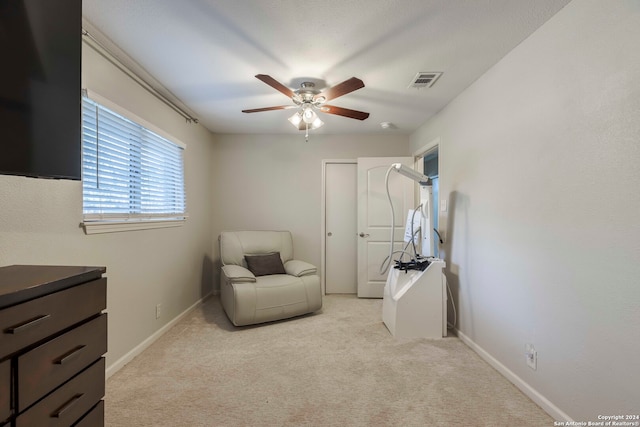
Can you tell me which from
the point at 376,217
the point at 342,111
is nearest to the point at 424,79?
the point at 342,111

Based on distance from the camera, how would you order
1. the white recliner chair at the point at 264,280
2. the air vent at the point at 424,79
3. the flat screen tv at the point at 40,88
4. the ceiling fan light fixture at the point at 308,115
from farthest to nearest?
1. the white recliner chair at the point at 264,280
2. the ceiling fan light fixture at the point at 308,115
3. the air vent at the point at 424,79
4. the flat screen tv at the point at 40,88

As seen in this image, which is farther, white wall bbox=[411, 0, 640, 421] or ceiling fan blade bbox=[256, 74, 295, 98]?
ceiling fan blade bbox=[256, 74, 295, 98]

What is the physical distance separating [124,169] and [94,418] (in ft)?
5.77

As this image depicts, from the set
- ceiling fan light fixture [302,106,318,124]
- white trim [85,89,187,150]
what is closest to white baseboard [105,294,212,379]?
white trim [85,89,187,150]

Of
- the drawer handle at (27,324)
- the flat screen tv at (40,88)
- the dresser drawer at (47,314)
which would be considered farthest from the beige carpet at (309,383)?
the flat screen tv at (40,88)

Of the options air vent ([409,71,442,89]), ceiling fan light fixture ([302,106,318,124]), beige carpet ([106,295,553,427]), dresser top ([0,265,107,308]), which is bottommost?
beige carpet ([106,295,553,427])

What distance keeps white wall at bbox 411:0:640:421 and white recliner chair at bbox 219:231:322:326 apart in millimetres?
1744

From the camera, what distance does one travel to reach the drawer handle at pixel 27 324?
82 cm

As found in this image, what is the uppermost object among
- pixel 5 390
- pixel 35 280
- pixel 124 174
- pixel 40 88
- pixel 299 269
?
pixel 40 88

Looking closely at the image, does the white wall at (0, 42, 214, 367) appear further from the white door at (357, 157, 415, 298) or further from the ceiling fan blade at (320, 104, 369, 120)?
the white door at (357, 157, 415, 298)

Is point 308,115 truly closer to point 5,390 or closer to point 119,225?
point 119,225

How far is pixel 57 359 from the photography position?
37.8 inches

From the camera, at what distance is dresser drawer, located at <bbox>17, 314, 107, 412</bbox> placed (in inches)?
34.0

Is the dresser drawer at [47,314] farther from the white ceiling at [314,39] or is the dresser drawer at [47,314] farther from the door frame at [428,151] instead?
the door frame at [428,151]
